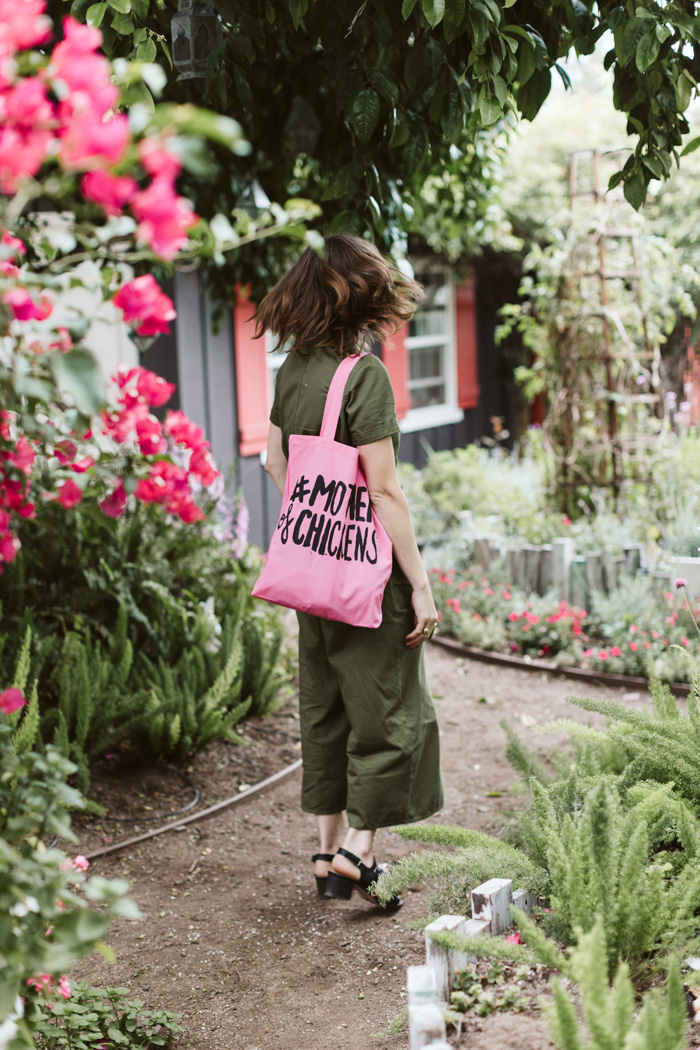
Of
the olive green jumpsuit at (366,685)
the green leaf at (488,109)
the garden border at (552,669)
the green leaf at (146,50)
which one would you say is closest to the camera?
the green leaf at (146,50)

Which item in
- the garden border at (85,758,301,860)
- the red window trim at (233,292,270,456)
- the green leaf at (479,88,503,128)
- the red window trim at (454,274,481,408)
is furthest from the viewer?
the red window trim at (454,274,481,408)

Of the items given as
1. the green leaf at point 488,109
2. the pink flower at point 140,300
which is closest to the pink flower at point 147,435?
the pink flower at point 140,300

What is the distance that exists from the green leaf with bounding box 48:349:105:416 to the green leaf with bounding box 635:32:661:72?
156 cm

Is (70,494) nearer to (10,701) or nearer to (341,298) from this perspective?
(10,701)

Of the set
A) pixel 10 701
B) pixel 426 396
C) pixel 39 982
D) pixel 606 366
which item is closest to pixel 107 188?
pixel 10 701

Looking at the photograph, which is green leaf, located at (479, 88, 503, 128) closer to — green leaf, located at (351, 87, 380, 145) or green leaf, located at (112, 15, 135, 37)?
green leaf, located at (351, 87, 380, 145)

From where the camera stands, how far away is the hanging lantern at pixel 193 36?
2400 mm

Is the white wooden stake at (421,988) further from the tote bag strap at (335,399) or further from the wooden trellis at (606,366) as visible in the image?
the wooden trellis at (606,366)

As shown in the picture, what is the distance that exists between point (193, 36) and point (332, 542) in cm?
141

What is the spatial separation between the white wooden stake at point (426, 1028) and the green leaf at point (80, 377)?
3.64 ft

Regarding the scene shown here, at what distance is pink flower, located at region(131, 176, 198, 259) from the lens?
0.80 m

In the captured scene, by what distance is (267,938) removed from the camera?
2.38 m

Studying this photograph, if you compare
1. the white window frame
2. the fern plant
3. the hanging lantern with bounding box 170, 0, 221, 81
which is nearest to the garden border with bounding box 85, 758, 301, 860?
the fern plant

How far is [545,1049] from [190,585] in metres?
2.60
